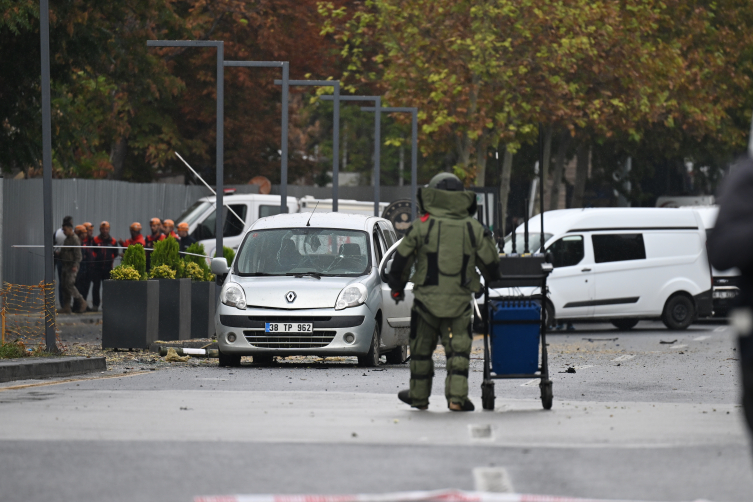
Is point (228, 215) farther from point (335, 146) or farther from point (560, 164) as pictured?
point (560, 164)

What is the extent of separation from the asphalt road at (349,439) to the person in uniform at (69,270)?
562 inches

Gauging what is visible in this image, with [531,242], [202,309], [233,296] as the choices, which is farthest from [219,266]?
[531,242]

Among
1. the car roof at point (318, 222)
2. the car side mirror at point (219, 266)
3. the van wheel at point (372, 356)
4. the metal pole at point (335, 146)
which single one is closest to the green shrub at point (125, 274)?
the car roof at point (318, 222)

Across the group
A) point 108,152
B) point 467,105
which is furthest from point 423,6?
point 108,152

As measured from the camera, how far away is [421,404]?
10711mm

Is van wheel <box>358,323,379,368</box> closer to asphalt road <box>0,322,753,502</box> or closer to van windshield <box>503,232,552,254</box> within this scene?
asphalt road <box>0,322,753,502</box>

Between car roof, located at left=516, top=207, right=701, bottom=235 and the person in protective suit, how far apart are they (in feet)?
54.0

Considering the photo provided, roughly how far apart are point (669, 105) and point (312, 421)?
1177 inches

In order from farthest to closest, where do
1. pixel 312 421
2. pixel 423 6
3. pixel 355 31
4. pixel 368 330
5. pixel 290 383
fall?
1. pixel 355 31
2. pixel 423 6
3. pixel 368 330
4. pixel 290 383
5. pixel 312 421

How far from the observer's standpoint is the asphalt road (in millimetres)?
7188

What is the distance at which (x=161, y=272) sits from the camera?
19922 mm

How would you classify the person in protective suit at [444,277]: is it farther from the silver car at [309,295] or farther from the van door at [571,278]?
the van door at [571,278]

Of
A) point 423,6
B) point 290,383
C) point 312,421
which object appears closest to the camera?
point 312,421

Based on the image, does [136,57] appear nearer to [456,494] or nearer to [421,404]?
[421,404]
